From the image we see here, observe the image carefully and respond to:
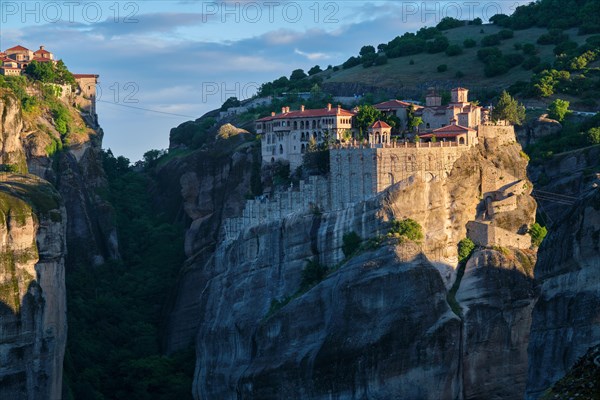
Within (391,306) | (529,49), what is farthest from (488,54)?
(391,306)

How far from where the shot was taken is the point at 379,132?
105 m

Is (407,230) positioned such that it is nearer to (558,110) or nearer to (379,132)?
(379,132)

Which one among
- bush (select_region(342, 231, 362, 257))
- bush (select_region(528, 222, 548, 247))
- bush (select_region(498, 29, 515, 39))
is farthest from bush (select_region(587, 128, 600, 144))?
bush (select_region(498, 29, 515, 39))

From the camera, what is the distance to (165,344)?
410ft

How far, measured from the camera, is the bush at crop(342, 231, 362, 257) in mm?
101625

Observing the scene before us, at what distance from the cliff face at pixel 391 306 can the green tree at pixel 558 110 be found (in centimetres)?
1849

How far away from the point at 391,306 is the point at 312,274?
922 centimetres

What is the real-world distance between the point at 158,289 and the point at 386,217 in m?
35.4

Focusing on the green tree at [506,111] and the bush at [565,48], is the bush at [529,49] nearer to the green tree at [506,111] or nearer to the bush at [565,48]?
the bush at [565,48]

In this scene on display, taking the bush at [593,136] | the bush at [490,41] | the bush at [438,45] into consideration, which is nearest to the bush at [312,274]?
the bush at [593,136]

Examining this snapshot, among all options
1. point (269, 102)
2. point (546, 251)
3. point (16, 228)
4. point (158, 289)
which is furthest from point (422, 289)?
point (269, 102)

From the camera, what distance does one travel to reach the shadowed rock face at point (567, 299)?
7725cm

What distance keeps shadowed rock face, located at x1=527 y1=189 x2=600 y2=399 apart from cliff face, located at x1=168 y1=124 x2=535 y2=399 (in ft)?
47.0

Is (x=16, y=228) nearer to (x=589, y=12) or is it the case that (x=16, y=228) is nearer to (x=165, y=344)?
(x=165, y=344)
